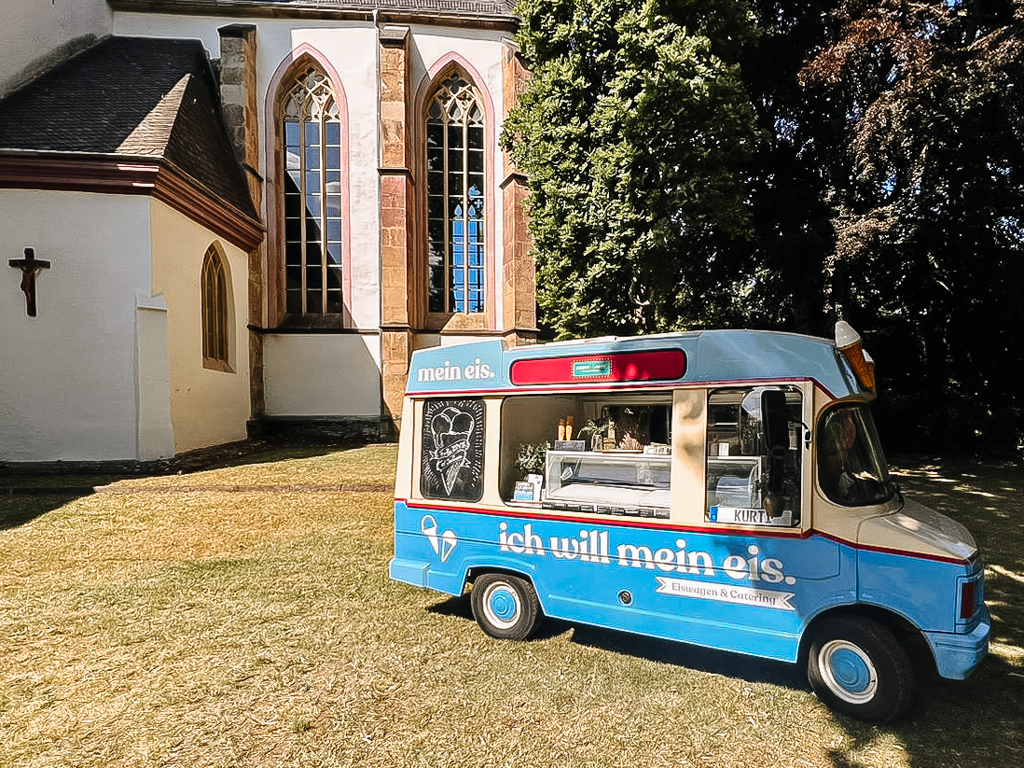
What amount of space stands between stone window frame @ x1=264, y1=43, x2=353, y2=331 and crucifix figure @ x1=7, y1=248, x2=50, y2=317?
6.02m

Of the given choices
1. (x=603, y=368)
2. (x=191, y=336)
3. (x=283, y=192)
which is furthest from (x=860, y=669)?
(x=283, y=192)

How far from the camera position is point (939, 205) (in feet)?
35.1

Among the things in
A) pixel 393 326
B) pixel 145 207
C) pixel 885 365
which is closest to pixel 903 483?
pixel 885 365

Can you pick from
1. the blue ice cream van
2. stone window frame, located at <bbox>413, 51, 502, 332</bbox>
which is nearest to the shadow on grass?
stone window frame, located at <bbox>413, 51, 502, 332</bbox>

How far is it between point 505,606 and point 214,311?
40.3 feet

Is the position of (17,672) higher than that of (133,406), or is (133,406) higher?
(133,406)

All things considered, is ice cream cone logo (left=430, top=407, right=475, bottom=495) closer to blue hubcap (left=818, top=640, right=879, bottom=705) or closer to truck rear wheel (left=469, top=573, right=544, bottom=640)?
truck rear wheel (left=469, top=573, right=544, bottom=640)

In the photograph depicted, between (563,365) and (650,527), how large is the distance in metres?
1.23

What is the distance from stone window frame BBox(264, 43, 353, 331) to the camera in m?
16.0

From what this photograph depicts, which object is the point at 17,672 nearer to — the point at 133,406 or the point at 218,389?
the point at 133,406

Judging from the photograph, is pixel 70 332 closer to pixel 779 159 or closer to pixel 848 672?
pixel 848 672

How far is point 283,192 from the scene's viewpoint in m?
16.3

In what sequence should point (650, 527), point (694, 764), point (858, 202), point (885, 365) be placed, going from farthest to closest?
point (885, 365) < point (858, 202) < point (650, 527) < point (694, 764)

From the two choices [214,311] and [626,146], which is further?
[214,311]
